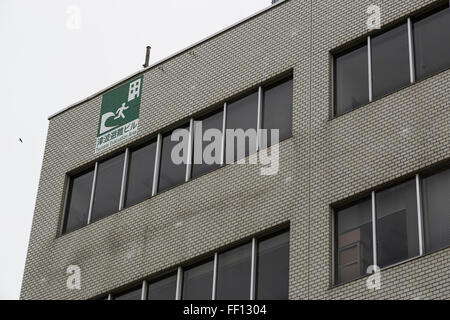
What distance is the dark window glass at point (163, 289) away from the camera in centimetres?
2597

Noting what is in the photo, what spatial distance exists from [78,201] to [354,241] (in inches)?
373

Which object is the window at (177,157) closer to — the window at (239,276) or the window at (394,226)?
the window at (239,276)

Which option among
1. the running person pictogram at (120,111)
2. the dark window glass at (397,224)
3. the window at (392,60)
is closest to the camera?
the dark window glass at (397,224)

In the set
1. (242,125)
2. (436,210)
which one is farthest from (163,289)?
(436,210)

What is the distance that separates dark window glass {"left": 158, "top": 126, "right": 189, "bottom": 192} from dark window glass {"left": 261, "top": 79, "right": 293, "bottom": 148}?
8.03 ft

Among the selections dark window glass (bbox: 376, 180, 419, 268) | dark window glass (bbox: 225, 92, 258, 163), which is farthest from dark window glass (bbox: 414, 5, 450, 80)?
dark window glass (bbox: 225, 92, 258, 163)

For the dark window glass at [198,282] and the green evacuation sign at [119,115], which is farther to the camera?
the green evacuation sign at [119,115]

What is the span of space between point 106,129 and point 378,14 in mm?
8600

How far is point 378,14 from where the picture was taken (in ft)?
84.3

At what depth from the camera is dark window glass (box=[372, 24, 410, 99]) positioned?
976 inches

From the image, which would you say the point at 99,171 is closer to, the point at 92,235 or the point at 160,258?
the point at 92,235

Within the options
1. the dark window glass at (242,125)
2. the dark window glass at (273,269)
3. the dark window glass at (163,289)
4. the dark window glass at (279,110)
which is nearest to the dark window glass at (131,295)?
the dark window glass at (163,289)

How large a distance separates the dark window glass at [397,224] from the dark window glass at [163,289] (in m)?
5.52

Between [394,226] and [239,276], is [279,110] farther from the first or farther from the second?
[394,226]
